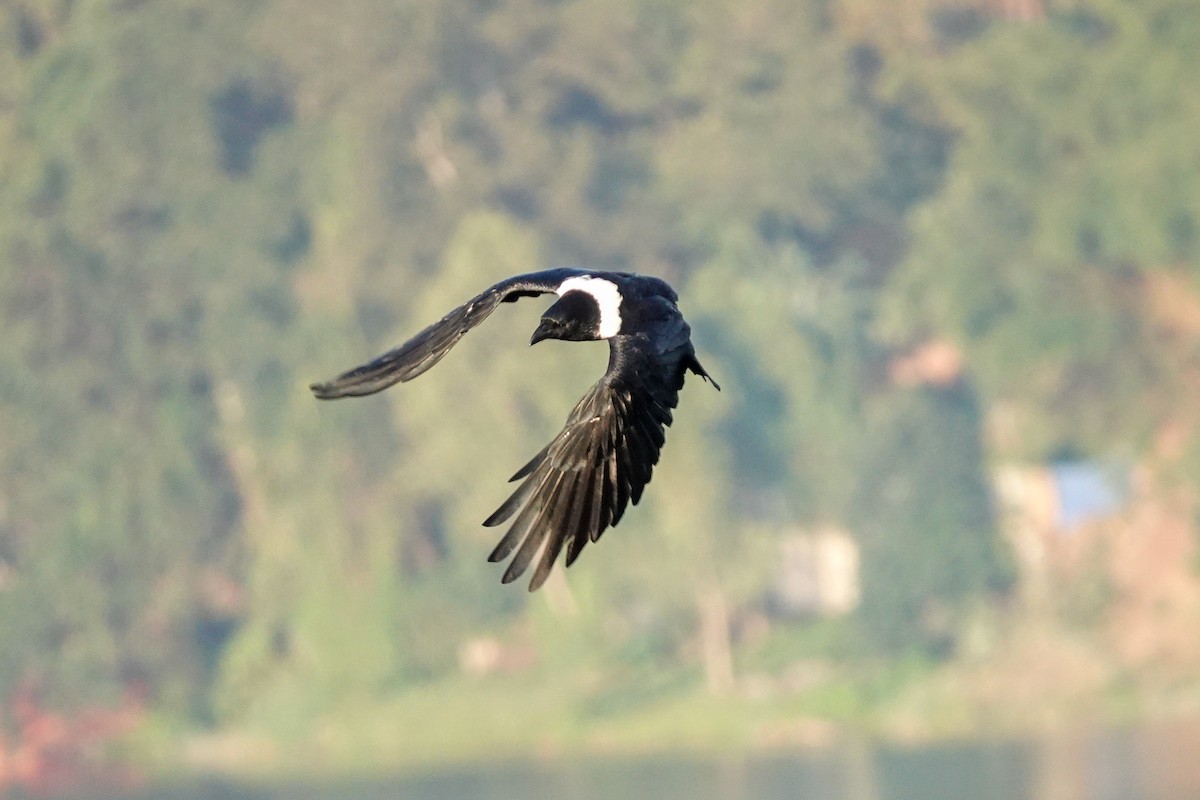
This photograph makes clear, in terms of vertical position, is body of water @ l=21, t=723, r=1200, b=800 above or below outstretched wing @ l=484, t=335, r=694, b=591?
above

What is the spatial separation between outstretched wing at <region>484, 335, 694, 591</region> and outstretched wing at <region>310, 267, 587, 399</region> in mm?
367

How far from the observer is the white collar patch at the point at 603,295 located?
6309mm

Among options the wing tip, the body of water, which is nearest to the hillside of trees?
the body of water

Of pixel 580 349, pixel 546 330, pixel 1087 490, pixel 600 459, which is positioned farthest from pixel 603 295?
pixel 1087 490

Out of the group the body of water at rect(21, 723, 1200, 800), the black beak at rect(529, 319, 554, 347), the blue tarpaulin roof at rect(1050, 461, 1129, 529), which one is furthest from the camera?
the blue tarpaulin roof at rect(1050, 461, 1129, 529)

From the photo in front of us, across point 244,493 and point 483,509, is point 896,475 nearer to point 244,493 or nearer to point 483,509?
point 483,509

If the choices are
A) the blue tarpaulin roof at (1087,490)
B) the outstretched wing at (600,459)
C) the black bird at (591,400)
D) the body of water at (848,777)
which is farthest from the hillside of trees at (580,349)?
the outstretched wing at (600,459)

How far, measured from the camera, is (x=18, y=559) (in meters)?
28.4

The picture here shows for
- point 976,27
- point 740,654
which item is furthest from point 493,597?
point 976,27

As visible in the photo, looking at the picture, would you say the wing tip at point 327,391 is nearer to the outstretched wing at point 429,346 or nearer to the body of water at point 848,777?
the outstretched wing at point 429,346

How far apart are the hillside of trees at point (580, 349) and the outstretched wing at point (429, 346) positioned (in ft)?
53.5

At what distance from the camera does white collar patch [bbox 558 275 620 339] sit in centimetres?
631

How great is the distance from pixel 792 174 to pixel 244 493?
283 inches

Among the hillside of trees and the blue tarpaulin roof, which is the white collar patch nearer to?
the hillside of trees
